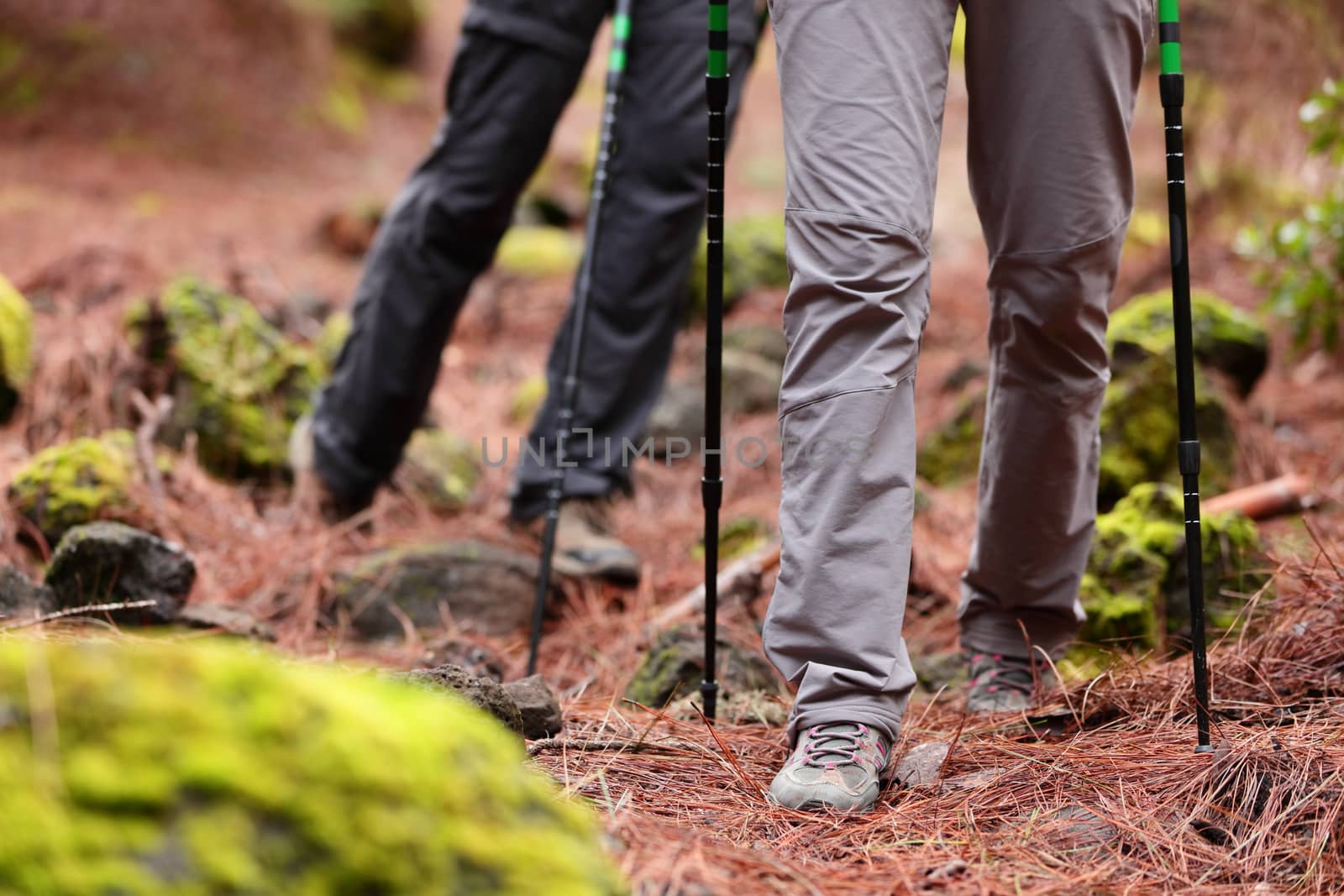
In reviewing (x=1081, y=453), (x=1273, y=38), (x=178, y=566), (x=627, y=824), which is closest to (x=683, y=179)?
(x=1081, y=453)

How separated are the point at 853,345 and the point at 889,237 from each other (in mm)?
167

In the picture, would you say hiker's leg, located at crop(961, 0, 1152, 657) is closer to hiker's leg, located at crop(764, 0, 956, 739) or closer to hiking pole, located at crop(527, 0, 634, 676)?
hiker's leg, located at crop(764, 0, 956, 739)

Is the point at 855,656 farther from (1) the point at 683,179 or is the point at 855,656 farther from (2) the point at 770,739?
(1) the point at 683,179

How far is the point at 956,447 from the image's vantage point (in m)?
3.89

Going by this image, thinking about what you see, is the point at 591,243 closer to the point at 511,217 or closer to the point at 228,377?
the point at 511,217

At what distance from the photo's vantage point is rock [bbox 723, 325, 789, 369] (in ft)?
17.1

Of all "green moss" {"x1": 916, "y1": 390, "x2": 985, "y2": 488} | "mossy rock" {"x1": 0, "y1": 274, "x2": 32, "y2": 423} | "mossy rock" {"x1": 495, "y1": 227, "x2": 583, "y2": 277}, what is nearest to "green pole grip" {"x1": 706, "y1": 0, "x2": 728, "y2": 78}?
"green moss" {"x1": 916, "y1": 390, "x2": 985, "y2": 488}

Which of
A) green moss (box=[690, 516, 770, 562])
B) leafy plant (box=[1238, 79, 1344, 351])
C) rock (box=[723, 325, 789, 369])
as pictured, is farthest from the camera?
rock (box=[723, 325, 789, 369])

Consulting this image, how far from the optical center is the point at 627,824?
3.91 feet

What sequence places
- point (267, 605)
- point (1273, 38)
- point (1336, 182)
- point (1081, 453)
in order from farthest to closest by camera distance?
point (1273, 38) < point (1336, 182) < point (267, 605) < point (1081, 453)

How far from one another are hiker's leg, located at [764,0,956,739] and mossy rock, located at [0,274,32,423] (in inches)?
118

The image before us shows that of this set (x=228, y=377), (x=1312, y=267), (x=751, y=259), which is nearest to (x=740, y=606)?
(x=228, y=377)

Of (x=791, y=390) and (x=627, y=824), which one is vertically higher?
(x=791, y=390)

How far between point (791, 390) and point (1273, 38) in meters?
4.54
